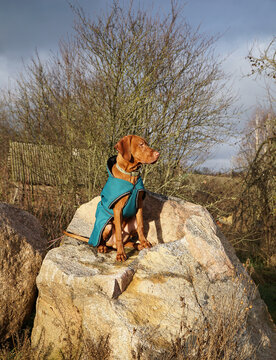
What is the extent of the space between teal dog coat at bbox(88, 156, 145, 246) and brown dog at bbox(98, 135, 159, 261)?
51mm

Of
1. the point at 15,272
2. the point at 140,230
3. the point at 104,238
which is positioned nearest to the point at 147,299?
the point at 140,230

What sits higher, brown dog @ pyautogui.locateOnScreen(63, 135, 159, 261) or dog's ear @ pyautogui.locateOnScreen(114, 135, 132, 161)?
dog's ear @ pyautogui.locateOnScreen(114, 135, 132, 161)

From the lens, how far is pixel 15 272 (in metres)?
4.05

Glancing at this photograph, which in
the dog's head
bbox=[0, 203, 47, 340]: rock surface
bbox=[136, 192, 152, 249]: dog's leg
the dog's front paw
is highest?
the dog's head

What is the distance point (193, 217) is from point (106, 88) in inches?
163

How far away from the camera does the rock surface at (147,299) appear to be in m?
2.87

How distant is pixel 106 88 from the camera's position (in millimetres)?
7082

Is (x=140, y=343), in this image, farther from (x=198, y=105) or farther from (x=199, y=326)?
(x=198, y=105)

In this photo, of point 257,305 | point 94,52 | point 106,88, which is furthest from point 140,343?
point 94,52

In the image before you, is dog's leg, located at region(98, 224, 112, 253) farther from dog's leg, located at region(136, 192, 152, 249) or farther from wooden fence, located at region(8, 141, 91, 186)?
wooden fence, located at region(8, 141, 91, 186)

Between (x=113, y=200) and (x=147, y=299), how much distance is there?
111 cm

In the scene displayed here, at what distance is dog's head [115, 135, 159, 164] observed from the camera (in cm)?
355

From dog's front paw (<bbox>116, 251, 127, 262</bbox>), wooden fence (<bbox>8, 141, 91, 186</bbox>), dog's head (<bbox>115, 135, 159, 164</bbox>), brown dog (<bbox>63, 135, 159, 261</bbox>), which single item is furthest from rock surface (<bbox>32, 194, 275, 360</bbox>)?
wooden fence (<bbox>8, 141, 91, 186</bbox>)

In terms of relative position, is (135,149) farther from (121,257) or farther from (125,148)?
(121,257)
